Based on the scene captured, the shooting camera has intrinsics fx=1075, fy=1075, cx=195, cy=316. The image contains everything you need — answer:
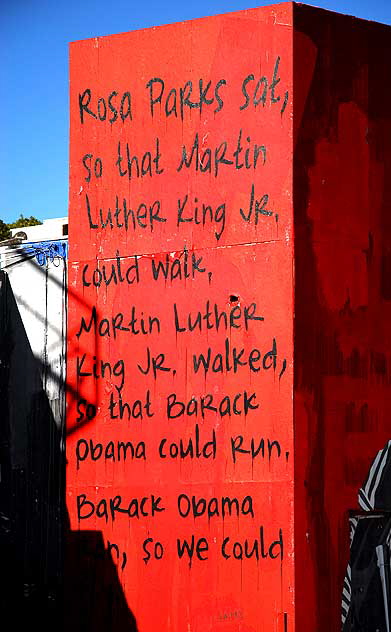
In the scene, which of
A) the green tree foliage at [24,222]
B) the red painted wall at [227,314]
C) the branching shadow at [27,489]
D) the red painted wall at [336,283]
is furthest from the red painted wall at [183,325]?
the green tree foliage at [24,222]

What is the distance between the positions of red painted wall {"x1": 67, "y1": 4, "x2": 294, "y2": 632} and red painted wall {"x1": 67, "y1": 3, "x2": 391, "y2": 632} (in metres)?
0.02

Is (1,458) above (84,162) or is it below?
below

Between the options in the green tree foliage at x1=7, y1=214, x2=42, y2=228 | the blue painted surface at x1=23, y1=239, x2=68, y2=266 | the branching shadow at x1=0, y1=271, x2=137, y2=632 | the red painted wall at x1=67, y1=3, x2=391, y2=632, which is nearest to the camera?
the red painted wall at x1=67, y1=3, x2=391, y2=632

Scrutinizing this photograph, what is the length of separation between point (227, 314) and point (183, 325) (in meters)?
0.58

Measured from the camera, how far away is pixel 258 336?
39.8 ft

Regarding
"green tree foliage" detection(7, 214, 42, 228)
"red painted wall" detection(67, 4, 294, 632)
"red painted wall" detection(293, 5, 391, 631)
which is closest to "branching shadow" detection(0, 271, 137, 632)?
"red painted wall" detection(67, 4, 294, 632)

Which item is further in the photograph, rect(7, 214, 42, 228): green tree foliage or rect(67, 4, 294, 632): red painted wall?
rect(7, 214, 42, 228): green tree foliage

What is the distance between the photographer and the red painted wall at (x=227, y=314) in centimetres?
1200

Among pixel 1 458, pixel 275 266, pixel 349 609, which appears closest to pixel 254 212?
pixel 275 266

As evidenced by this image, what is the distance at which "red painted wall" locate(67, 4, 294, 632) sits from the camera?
12016 mm

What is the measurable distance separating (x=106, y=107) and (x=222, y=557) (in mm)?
5543

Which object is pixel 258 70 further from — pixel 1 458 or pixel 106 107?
pixel 1 458

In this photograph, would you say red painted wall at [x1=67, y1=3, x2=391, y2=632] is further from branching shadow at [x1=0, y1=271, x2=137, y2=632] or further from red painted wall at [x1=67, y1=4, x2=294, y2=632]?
branching shadow at [x1=0, y1=271, x2=137, y2=632]

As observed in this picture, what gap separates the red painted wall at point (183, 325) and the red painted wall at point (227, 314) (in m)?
0.02
